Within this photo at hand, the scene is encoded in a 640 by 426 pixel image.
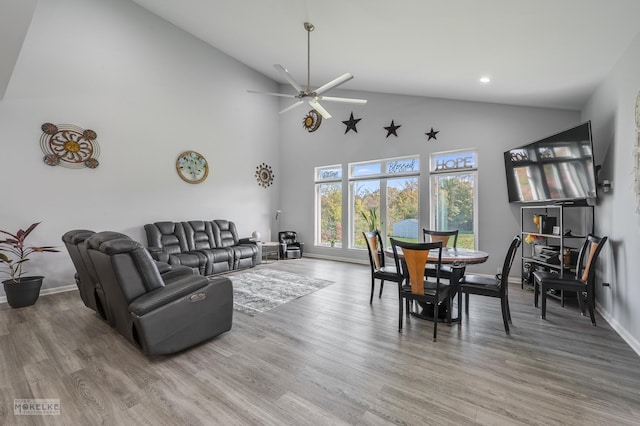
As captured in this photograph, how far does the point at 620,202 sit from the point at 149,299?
468 centimetres

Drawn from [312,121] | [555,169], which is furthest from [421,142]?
[312,121]

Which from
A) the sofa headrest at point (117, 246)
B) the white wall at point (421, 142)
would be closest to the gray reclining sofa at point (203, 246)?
the white wall at point (421, 142)

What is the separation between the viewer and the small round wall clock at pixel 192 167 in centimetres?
578

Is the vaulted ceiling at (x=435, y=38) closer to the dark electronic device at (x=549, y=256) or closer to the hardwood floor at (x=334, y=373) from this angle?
the dark electronic device at (x=549, y=256)

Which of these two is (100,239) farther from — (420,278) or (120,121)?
(120,121)

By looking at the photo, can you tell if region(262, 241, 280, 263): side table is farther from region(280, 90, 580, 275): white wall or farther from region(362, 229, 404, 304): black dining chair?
region(362, 229, 404, 304): black dining chair

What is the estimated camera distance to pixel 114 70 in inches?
190

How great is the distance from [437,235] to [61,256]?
238 inches

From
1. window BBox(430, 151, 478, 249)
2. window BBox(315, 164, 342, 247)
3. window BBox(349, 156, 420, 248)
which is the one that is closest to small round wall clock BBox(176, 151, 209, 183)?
window BBox(315, 164, 342, 247)

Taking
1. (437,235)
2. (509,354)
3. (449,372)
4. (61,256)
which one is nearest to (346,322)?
(449,372)

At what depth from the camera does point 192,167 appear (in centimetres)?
598

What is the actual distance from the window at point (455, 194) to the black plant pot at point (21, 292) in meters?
6.49

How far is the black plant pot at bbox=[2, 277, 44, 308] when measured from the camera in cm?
350

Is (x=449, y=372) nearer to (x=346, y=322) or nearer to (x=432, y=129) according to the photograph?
(x=346, y=322)
